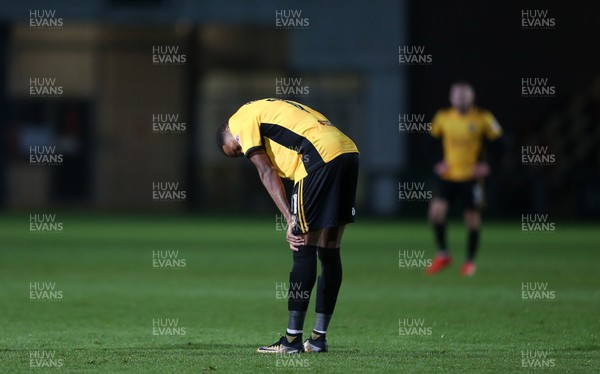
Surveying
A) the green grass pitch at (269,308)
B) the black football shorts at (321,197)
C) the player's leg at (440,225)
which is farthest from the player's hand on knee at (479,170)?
the black football shorts at (321,197)

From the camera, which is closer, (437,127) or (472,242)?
(472,242)

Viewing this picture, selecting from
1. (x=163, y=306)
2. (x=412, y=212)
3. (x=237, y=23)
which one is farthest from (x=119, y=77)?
(x=163, y=306)

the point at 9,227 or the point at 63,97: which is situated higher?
the point at 63,97

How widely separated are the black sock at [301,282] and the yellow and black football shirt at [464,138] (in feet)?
24.6

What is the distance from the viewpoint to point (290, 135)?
8.31 m

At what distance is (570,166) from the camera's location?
96.2 feet

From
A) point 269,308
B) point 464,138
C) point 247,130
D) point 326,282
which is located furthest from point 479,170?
point 247,130

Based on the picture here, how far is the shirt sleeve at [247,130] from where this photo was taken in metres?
8.18

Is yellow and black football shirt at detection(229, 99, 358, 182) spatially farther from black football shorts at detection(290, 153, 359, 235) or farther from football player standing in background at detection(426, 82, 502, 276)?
football player standing in background at detection(426, 82, 502, 276)

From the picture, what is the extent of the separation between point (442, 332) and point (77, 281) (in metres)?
5.54

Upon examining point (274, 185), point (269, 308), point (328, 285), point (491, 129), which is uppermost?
point (491, 129)

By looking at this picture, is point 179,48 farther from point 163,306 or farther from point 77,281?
point 163,306

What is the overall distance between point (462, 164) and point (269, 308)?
15.8 feet

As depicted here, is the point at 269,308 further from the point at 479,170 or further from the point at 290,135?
the point at 479,170
